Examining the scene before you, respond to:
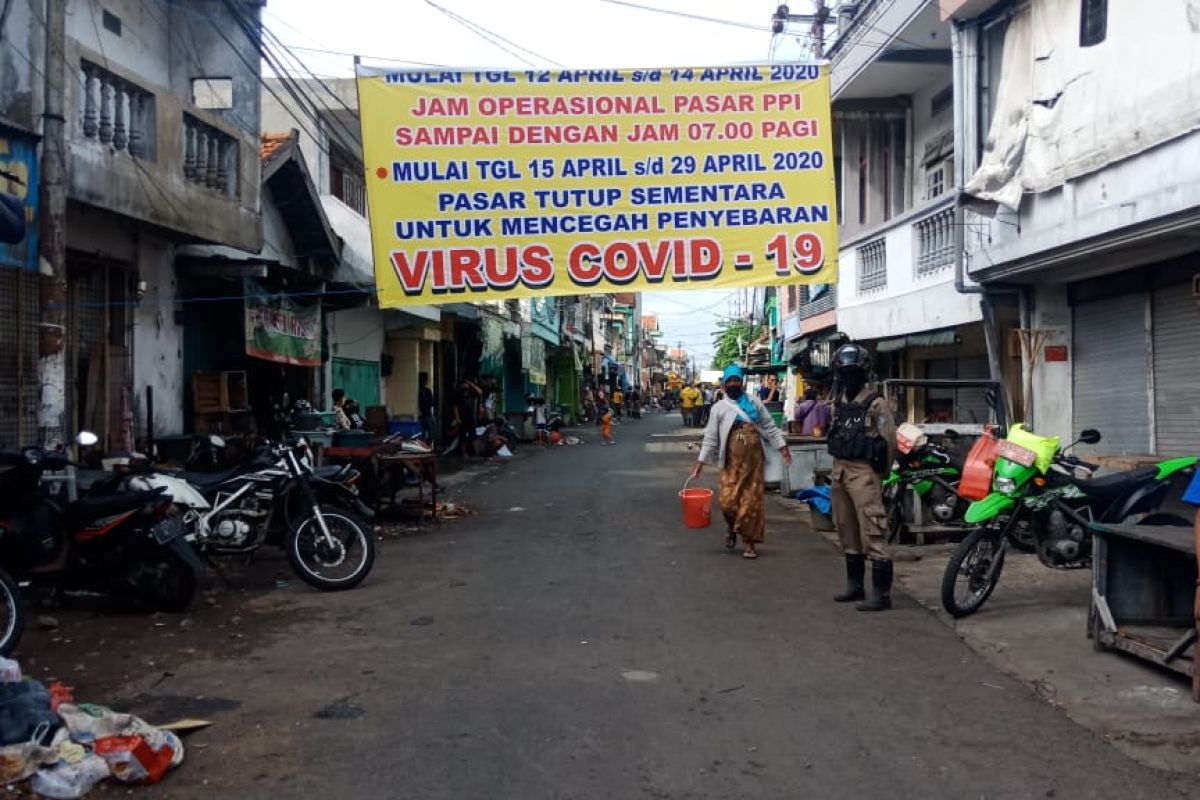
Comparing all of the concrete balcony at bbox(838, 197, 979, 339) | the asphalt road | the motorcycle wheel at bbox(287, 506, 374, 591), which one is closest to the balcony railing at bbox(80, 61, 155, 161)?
the motorcycle wheel at bbox(287, 506, 374, 591)

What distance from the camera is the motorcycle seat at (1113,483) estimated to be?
21.3 feet

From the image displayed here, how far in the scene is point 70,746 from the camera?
3.80 meters

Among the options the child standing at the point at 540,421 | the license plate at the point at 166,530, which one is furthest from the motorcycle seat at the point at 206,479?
the child standing at the point at 540,421

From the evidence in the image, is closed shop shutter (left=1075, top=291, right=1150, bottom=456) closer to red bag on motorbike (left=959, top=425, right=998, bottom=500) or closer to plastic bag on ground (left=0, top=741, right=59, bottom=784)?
red bag on motorbike (left=959, top=425, right=998, bottom=500)

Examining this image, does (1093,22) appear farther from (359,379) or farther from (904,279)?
(359,379)

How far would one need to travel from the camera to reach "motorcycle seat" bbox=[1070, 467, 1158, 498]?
6.48m

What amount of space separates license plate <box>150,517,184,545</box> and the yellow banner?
11.7 ft

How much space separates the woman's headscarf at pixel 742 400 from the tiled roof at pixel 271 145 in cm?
671

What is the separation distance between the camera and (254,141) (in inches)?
473

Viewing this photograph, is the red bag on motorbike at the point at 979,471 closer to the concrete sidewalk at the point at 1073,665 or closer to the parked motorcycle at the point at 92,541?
the concrete sidewalk at the point at 1073,665

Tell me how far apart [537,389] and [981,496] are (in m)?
31.3

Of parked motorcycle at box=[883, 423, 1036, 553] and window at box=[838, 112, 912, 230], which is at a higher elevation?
window at box=[838, 112, 912, 230]

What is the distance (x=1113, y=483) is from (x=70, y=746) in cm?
605

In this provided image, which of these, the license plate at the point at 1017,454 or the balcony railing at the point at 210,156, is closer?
the license plate at the point at 1017,454
